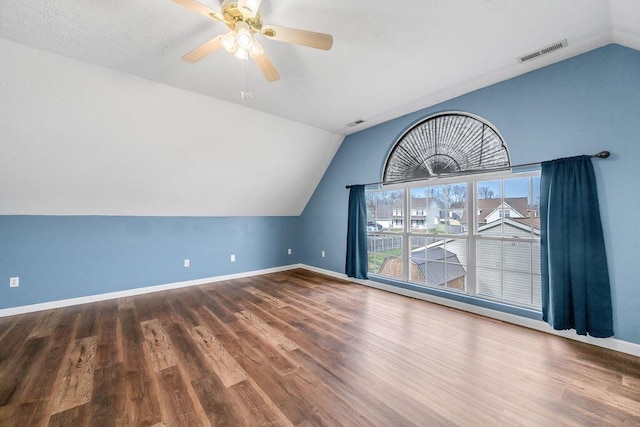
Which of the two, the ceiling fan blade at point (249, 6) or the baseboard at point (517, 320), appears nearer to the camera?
the ceiling fan blade at point (249, 6)

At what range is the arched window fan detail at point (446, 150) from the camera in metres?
3.08

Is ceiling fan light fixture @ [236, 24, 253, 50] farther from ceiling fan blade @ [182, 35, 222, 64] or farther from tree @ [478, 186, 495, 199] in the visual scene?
tree @ [478, 186, 495, 199]

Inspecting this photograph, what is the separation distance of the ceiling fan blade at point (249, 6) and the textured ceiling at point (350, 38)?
9.8 inches

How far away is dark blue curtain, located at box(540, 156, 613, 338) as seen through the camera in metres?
2.31

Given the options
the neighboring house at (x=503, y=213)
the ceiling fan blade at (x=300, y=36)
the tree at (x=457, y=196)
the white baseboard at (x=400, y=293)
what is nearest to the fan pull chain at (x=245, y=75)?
the ceiling fan blade at (x=300, y=36)

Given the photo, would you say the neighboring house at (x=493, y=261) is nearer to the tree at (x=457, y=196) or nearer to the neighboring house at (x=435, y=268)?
the neighboring house at (x=435, y=268)

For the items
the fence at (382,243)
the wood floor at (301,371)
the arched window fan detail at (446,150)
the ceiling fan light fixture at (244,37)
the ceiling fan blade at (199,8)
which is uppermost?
the ceiling fan blade at (199,8)

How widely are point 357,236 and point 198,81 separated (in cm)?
318

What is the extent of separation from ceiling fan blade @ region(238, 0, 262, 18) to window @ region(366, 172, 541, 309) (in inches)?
115

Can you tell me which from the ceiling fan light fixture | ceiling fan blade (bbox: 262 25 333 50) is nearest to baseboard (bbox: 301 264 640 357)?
Answer: ceiling fan blade (bbox: 262 25 333 50)

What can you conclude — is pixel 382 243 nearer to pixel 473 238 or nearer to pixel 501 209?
pixel 473 238

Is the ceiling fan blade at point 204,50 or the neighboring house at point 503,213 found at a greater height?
the ceiling fan blade at point 204,50

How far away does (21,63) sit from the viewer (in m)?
2.25

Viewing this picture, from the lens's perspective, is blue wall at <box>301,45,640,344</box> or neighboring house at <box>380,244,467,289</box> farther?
neighboring house at <box>380,244,467,289</box>
